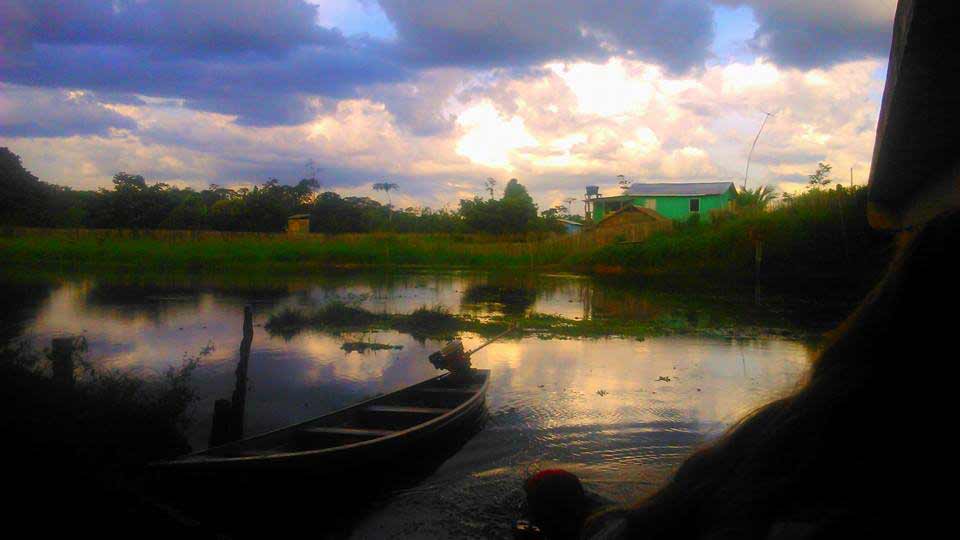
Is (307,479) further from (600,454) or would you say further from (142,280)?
(142,280)

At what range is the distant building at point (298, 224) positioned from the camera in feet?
212

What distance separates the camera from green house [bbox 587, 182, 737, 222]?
5944 centimetres

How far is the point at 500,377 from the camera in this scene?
1617 cm

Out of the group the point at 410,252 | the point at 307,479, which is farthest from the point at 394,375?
the point at 410,252

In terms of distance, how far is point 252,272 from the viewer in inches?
2013

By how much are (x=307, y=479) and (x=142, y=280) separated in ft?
128

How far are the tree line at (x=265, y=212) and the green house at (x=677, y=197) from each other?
8.39 meters

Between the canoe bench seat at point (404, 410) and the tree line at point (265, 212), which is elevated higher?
the tree line at point (265, 212)

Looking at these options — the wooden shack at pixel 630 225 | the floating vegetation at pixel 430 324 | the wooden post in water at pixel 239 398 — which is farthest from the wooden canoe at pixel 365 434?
the wooden shack at pixel 630 225

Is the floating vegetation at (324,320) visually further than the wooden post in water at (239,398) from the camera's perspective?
Yes

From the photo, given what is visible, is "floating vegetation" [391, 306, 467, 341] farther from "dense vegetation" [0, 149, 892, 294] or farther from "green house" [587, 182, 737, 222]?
"green house" [587, 182, 737, 222]

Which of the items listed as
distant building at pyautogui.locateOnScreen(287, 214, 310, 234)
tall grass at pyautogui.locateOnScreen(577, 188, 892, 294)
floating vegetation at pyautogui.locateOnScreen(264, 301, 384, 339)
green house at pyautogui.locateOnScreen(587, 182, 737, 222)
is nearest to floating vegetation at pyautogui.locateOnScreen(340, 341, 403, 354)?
floating vegetation at pyautogui.locateOnScreen(264, 301, 384, 339)

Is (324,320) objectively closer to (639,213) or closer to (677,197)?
(639,213)

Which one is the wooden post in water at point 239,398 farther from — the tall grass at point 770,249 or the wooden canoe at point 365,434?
the tall grass at point 770,249
